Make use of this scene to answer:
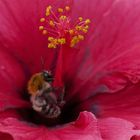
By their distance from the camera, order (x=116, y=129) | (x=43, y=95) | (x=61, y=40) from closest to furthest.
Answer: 1. (x=116, y=129)
2. (x=43, y=95)
3. (x=61, y=40)

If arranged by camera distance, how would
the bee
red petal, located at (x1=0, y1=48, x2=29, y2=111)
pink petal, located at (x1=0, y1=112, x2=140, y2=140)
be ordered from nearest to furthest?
pink petal, located at (x1=0, y1=112, x2=140, y2=140) → the bee → red petal, located at (x1=0, y1=48, x2=29, y2=111)

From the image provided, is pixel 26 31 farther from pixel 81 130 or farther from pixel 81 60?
pixel 81 130

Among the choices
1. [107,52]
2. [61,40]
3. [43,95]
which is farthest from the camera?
[107,52]

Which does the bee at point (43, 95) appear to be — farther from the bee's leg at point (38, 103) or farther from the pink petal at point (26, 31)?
the pink petal at point (26, 31)

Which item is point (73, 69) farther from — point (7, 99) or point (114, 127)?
point (114, 127)

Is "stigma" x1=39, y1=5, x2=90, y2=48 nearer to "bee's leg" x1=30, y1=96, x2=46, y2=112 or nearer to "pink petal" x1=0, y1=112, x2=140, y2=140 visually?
"bee's leg" x1=30, y1=96, x2=46, y2=112

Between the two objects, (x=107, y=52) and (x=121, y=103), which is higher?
(x=107, y=52)

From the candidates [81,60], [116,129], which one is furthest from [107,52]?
[116,129]

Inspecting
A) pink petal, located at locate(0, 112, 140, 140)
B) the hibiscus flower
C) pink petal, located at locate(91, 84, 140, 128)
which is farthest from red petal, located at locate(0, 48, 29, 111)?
pink petal, located at locate(91, 84, 140, 128)
